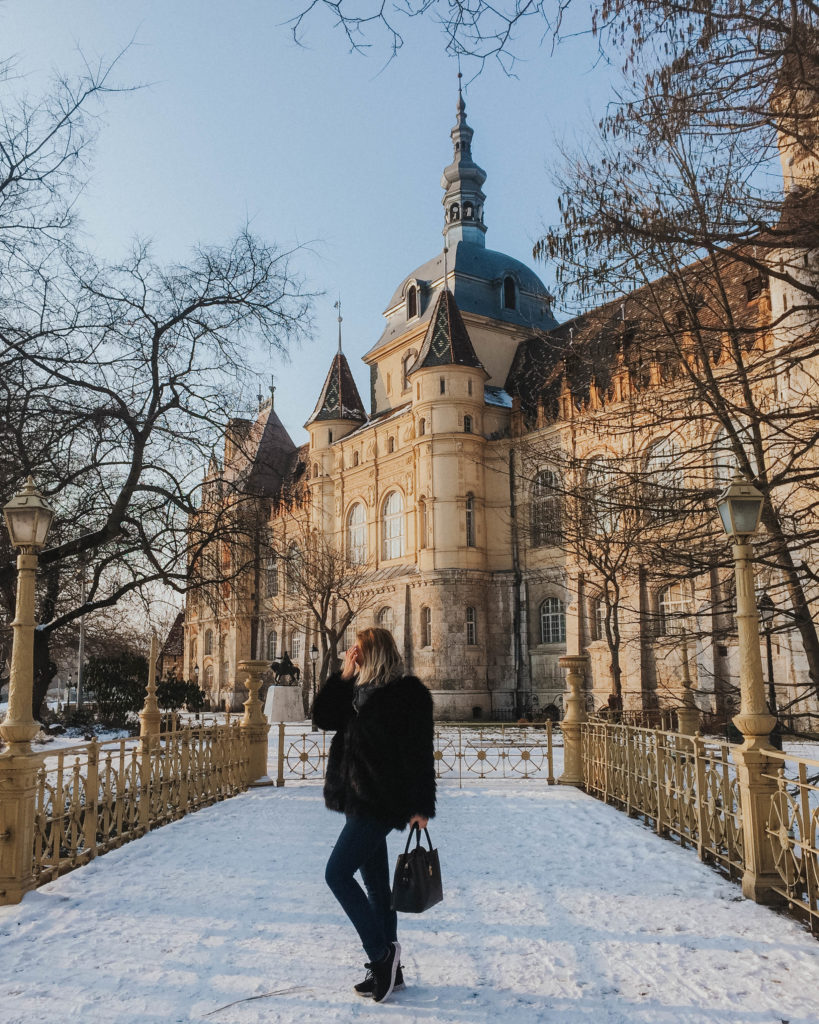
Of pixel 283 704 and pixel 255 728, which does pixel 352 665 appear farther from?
pixel 283 704

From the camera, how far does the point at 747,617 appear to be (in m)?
6.43

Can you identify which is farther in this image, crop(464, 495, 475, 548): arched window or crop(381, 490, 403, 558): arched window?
crop(381, 490, 403, 558): arched window

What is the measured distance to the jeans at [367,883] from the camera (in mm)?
4203

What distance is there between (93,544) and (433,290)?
33.8 m

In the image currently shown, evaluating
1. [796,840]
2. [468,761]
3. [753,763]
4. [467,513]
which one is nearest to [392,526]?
[467,513]

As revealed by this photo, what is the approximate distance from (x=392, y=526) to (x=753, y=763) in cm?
3418

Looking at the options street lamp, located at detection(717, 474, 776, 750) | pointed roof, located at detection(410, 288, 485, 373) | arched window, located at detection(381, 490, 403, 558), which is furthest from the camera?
arched window, located at detection(381, 490, 403, 558)

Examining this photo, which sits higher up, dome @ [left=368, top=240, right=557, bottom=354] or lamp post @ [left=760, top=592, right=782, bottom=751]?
dome @ [left=368, top=240, right=557, bottom=354]

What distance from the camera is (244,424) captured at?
462 inches

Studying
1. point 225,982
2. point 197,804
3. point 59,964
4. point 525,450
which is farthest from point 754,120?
point 197,804

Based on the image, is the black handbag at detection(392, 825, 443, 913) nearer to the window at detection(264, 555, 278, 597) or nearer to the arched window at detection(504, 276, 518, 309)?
the window at detection(264, 555, 278, 597)

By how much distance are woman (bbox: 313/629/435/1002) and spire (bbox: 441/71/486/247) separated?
41.7 m

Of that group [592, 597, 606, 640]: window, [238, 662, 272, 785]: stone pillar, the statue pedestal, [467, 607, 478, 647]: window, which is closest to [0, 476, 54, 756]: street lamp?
[238, 662, 272, 785]: stone pillar

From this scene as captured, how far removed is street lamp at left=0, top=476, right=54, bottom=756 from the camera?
6551 mm
